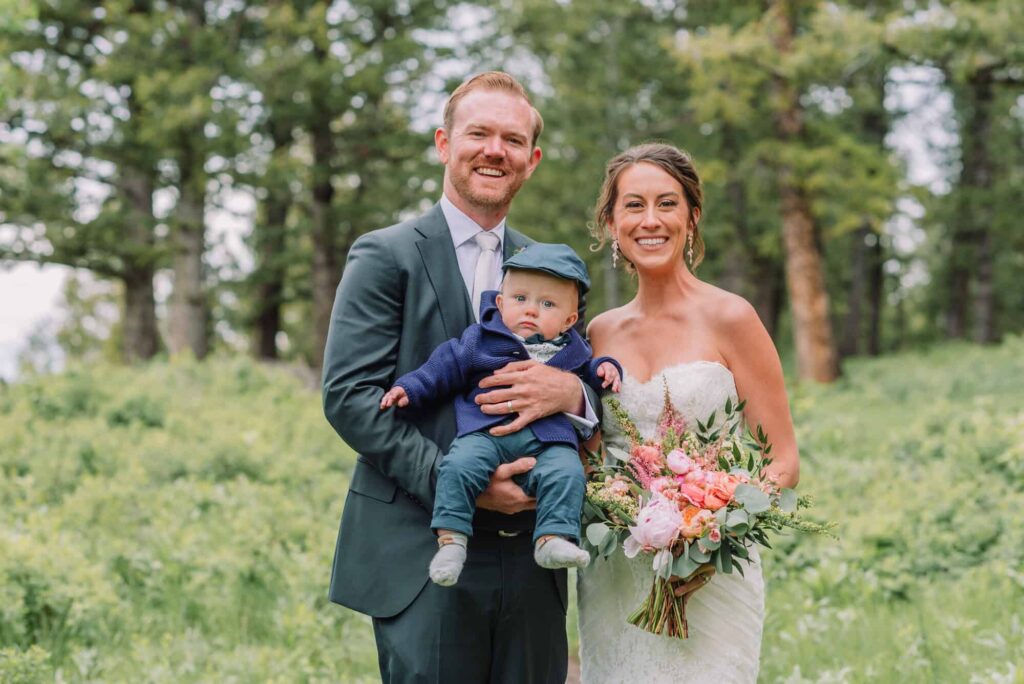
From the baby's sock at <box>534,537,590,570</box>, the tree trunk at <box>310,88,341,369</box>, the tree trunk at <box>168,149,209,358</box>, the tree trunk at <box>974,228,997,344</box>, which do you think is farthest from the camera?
the tree trunk at <box>974,228,997,344</box>

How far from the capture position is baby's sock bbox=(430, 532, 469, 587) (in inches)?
104

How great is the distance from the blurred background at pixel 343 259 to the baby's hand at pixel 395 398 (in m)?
2.58

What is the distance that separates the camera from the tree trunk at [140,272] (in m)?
17.3

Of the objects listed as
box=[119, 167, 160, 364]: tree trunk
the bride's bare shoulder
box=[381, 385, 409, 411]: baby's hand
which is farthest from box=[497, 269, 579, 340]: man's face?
box=[119, 167, 160, 364]: tree trunk

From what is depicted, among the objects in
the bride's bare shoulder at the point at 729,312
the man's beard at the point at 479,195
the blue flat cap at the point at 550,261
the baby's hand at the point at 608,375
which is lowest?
the baby's hand at the point at 608,375

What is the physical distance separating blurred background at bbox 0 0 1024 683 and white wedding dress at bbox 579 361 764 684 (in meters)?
1.50

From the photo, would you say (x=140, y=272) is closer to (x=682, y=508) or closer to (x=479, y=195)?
(x=479, y=195)

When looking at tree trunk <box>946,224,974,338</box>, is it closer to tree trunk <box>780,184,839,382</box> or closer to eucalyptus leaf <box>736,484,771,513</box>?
tree trunk <box>780,184,839,382</box>

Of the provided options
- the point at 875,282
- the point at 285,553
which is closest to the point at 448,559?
the point at 285,553

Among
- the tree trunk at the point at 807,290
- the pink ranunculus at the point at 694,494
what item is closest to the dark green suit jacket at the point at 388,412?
the pink ranunculus at the point at 694,494

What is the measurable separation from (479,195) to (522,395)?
72 cm

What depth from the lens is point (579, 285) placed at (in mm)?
3148

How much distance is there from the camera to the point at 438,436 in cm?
299

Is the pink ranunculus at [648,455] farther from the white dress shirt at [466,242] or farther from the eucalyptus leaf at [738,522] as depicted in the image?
the eucalyptus leaf at [738,522]
